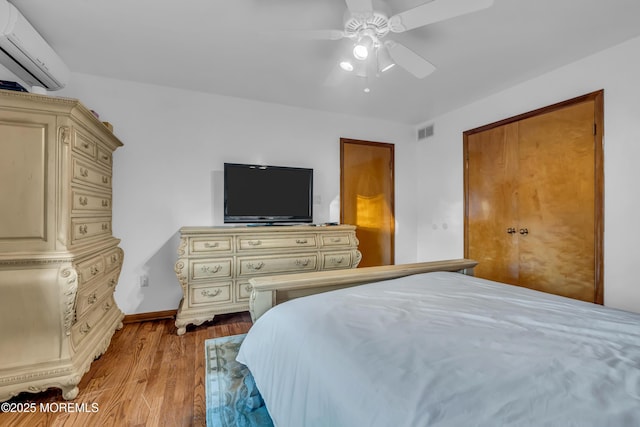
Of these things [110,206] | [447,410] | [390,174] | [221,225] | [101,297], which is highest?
[390,174]

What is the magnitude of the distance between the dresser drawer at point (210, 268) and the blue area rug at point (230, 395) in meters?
0.69

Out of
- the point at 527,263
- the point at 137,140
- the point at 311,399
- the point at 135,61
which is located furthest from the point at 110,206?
the point at 527,263

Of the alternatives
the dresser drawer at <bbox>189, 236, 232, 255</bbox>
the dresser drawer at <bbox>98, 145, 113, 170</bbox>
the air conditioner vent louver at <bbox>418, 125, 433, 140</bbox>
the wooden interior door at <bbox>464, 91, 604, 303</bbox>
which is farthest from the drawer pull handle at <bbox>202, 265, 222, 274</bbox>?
the air conditioner vent louver at <bbox>418, 125, 433, 140</bbox>

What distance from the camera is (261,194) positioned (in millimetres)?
3262

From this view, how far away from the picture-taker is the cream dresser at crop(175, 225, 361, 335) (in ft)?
8.70

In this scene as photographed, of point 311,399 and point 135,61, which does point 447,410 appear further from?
point 135,61

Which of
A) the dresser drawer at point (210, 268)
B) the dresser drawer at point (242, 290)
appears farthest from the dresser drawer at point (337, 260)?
the dresser drawer at point (210, 268)

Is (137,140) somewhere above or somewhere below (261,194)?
above

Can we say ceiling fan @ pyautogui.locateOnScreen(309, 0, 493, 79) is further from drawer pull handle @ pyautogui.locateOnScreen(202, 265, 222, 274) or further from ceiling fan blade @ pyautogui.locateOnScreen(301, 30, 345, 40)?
drawer pull handle @ pyautogui.locateOnScreen(202, 265, 222, 274)

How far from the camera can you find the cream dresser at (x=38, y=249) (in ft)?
5.44

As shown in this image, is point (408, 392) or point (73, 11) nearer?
point (408, 392)

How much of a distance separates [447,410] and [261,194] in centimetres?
286

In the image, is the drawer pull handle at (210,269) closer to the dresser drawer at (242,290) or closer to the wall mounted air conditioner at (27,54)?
the dresser drawer at (242,290)

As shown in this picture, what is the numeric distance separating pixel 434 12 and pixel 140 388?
111 inches
